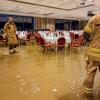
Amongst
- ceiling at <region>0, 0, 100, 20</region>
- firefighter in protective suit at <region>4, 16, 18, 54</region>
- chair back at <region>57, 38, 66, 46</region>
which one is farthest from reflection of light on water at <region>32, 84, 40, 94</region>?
ceiling at <region>0, 0, 100, 20</region>

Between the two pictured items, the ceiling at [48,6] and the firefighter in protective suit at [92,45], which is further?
the ceiling at [48,6]

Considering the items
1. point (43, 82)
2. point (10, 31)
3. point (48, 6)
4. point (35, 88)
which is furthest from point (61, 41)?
point (48, 6)

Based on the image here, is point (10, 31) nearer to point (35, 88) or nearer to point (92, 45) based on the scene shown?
point (35, 88)

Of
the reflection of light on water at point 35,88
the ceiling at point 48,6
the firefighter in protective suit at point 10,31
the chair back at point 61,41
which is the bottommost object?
the reflection of light on water at point 35,88

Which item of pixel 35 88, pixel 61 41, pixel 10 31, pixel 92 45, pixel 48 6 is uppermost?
pixel 48 6

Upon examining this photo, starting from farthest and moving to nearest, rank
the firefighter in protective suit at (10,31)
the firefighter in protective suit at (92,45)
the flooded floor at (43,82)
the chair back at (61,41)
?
the firefighter in protective suit at (10,31) → the chair back at (61,41) → the flooded floor at (43,82) → the firefighter in protective suit at (92,45)

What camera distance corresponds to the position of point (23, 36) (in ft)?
40.1

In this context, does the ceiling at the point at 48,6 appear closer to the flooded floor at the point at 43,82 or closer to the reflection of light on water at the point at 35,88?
the flooded floor at the point at 43,82

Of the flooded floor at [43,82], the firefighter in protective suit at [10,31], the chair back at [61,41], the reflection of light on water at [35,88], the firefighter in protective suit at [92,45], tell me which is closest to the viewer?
the firefighter in protective suit at [92,45]

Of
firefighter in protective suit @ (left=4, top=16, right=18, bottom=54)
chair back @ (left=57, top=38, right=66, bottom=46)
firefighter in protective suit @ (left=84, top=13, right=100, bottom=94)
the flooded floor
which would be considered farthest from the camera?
firefighter in protective suit @ (left=4, top=16, right=18, bottom=54)

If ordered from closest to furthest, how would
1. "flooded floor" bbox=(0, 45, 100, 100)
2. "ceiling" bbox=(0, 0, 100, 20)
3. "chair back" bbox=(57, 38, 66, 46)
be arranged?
"flooded floor" bbox=(0, 45, 100, 100), "chair back" bbox=(57, 38, 66, 46), "ceiling" bbox=(0, 0, 100, 20)

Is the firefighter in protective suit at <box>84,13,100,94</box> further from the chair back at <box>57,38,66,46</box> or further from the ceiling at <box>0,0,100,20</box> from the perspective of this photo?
the ceiling at <box>0,0,100,20</box>

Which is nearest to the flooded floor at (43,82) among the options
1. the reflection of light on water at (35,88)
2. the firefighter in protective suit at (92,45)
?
the reflection of light on water at (35,88)

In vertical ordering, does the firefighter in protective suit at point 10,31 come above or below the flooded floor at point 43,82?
above
